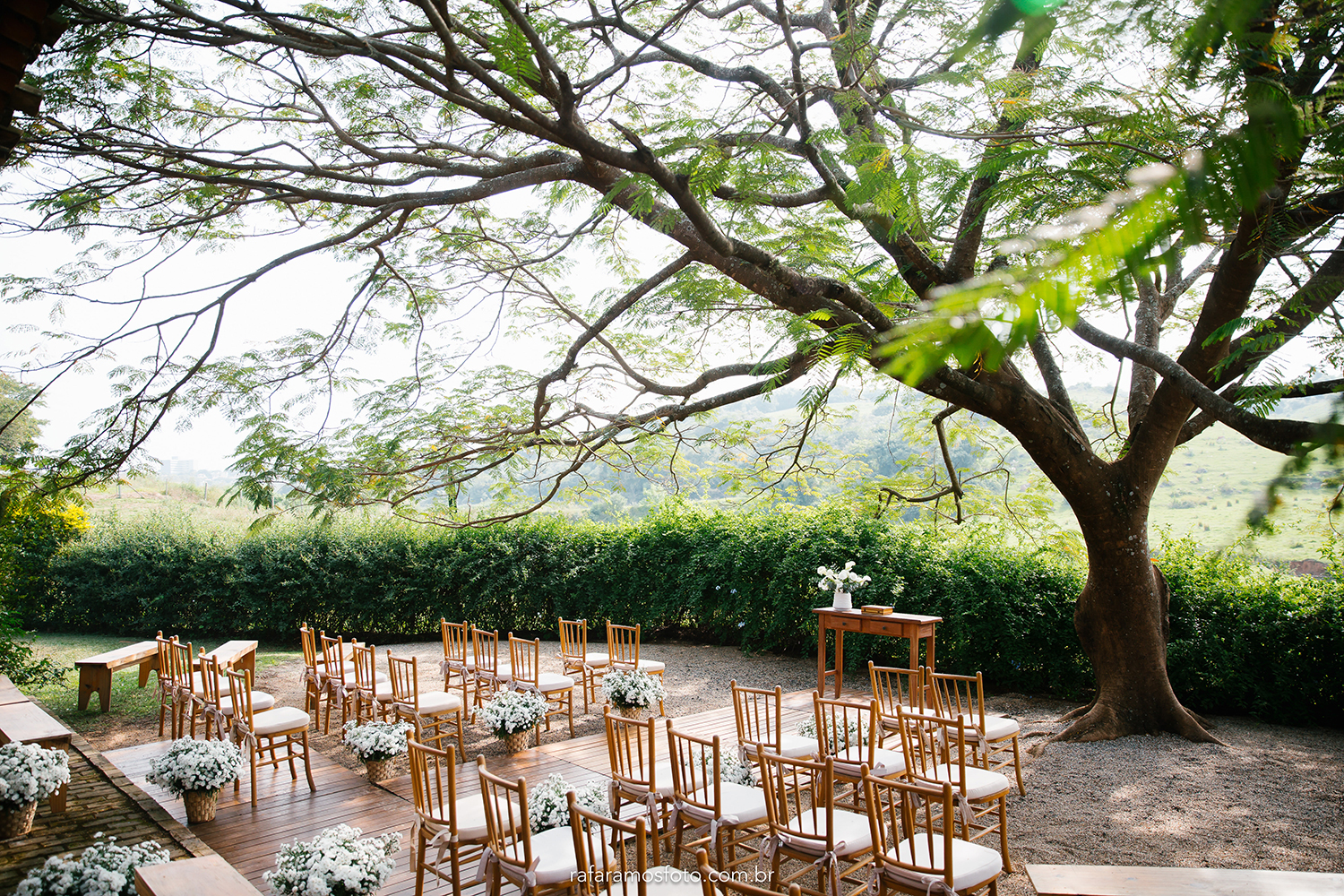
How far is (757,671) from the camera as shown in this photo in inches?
375

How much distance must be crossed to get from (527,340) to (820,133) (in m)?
4.75

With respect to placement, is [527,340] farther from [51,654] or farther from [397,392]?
[51,654]

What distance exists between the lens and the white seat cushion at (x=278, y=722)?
5.43 metres

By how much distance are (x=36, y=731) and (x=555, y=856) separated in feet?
12.0

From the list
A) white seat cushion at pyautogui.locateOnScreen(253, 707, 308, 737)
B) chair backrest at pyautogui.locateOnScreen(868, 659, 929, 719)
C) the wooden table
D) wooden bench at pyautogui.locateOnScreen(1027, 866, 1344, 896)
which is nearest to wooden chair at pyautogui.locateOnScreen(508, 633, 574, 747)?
white seat cushion at pyautogui.locateOnScreen(253, 707, 308, 737)

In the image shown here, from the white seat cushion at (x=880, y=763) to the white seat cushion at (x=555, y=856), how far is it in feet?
5.03

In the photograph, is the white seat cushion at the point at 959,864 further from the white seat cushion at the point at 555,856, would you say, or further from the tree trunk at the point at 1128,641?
the tree trunk at the point at 1128,641

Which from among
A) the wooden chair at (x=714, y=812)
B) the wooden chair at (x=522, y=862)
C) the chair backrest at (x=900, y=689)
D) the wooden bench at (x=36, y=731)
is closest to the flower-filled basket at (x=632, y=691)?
the chair backrest at (x=900, y=689)

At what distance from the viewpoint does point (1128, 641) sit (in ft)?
20.0

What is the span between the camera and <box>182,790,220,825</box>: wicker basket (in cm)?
461

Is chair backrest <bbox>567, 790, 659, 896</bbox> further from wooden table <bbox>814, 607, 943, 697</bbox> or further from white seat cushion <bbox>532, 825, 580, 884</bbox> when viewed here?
wooden table <bbox>814, 607, 943, 697</bbox>

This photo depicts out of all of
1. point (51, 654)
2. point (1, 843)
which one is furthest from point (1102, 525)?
point (51, 654)

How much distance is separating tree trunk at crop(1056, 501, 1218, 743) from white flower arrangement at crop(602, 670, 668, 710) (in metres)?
3.32

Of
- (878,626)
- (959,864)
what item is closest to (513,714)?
(878,626)
